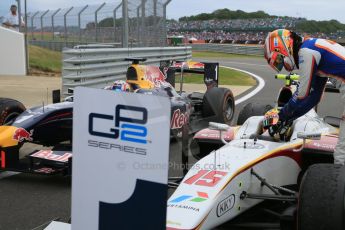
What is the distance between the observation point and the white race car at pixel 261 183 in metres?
3.20

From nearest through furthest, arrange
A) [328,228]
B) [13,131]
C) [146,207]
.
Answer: [146,207] → [328,228] → [13,131]

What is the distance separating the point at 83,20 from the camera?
17.4m

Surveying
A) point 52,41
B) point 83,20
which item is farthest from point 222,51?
point 83,20

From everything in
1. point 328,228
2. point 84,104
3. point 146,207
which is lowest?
point 328,228

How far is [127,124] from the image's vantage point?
230 cm

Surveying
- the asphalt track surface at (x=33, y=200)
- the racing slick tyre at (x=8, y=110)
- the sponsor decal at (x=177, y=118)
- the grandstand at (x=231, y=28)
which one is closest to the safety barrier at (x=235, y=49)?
the grandstand at (x=231, y=28)

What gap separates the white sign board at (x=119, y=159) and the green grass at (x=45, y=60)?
16001 millimetres

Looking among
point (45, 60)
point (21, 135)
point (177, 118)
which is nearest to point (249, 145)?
point (21, 135)

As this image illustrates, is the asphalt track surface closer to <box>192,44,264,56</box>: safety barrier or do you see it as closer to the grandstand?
<box>192,44,264,56</box>: safety barrier

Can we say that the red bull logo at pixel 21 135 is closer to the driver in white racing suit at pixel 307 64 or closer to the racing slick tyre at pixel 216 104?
the driver in white racing suit at pixel 307 64

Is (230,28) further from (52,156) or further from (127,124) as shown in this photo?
(127,124)

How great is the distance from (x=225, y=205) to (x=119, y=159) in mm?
1452

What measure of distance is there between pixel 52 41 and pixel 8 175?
1700 cm

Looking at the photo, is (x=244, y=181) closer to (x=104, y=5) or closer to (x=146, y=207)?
(x=146, y=207)
